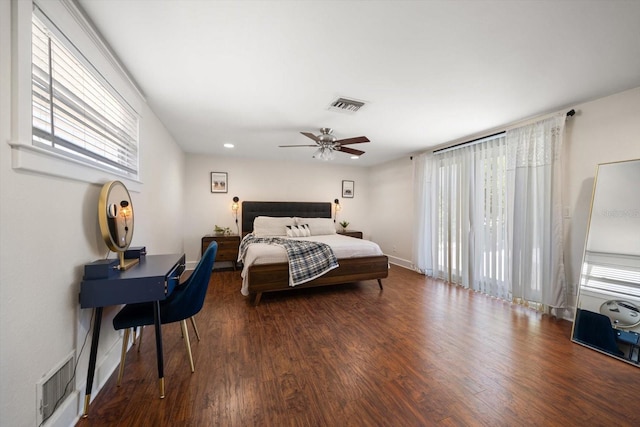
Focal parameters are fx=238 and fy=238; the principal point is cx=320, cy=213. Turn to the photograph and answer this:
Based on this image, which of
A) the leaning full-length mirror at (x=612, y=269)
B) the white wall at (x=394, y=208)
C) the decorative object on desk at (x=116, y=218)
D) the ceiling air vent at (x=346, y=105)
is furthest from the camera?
the white wall at (x=394, y=208)

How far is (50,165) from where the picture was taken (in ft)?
3.81

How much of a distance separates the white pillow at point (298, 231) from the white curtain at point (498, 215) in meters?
2.14

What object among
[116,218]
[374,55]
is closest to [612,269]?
[374,55]

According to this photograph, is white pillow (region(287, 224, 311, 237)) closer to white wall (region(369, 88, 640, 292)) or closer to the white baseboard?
the white baseboard

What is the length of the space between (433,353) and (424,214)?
2.88 metres

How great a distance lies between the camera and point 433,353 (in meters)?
2.03

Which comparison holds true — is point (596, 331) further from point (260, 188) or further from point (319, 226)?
point (260, 188)

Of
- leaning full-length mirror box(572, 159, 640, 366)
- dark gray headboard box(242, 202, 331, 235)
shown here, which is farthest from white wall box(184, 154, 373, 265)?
leaning full-length mirror box(572, 159, 640, 366)

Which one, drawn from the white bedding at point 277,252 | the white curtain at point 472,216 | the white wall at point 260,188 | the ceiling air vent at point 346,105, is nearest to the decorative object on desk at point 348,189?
the white wall at point 260,188

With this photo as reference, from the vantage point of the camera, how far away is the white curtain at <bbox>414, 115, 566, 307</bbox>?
2729 millimetres

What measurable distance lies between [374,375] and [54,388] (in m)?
1.86

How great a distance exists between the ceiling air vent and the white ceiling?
0.10 metres

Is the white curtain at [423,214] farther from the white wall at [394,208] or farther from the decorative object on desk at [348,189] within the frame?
the decorative object on desk at [348,189]

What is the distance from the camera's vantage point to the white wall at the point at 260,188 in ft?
16.1
